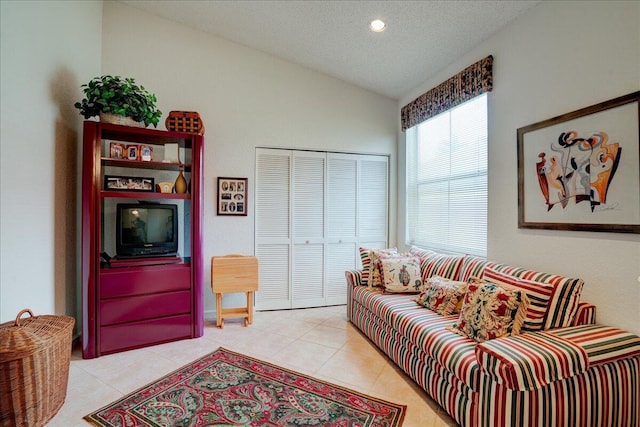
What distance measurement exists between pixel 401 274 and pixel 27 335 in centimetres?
273

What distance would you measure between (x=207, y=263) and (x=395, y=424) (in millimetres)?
2587

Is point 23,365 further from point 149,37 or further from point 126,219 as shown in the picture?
point 149,37

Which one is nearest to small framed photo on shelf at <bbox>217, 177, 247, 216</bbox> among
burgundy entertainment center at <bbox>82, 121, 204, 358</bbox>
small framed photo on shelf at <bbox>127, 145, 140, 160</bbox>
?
burgundy entertainment center at <bbox>82, 121, 204, 358</bbox>

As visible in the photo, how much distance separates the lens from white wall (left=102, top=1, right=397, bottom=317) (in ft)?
10.9

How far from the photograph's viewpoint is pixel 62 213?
2.72 m

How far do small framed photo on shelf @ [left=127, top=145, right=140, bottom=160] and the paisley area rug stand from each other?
1912mm

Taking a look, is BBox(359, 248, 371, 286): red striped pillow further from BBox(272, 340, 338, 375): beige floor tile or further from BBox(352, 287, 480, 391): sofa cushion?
BBox(272, 340, 338, 375): beige floor tile

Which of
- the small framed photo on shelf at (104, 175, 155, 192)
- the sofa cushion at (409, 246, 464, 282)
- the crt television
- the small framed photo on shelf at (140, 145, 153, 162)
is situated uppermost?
the small framed photo on shelf at (140, 145, 153, 162)

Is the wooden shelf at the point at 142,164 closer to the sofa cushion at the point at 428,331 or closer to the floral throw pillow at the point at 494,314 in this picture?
the sofa cushion at the point at 428,331

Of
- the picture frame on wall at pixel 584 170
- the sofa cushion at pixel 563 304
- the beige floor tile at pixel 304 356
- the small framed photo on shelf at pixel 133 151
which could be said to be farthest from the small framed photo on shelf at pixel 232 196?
the sofa cushion at pixel 563 304

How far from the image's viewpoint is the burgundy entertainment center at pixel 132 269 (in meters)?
2.56

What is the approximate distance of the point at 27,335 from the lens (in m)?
1.69

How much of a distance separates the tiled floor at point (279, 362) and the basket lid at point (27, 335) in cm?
48

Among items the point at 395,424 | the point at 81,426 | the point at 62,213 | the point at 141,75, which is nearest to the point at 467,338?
the point at 395,424
